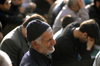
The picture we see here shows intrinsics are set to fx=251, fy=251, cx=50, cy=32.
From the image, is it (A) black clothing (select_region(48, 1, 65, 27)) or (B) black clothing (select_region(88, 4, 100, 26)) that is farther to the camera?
(A) black clothing (select_region(48, 1, 65, 27))

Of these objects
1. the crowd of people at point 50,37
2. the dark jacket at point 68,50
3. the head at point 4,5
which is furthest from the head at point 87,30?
the head at point 4,5

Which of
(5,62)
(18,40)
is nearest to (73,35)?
(18,40)

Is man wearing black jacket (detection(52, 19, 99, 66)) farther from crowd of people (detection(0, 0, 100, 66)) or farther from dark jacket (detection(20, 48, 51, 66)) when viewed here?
dark jacket (detection(20, 48, 51, 66))

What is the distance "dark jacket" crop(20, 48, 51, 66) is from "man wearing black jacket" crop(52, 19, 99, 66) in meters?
0.94

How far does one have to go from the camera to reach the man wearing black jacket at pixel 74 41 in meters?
3.81

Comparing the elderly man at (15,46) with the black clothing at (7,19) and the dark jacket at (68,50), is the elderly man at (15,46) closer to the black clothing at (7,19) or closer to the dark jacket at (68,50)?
the dark jacket at (68,50)

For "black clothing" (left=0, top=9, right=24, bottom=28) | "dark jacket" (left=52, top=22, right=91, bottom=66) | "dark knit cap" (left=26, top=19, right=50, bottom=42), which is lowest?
"dark jacket" (left=52, top=22, right=91, bottom=66)

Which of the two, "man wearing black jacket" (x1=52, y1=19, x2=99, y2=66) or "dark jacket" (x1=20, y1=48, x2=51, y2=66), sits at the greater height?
"dark jacket" (x1=20, y1=48, x2=51, y2=66)

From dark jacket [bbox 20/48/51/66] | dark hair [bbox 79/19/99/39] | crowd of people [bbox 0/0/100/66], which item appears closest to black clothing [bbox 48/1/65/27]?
crowd of people [bbox 0/0/100/66]

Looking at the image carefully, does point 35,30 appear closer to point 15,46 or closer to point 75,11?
point 15,46

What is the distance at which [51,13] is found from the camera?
5.64 m

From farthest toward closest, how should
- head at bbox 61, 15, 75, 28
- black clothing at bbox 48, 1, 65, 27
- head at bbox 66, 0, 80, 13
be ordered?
black clothing at bbox 48, 1, 65, 27 → head at bbox 66, 0, 80, 13 → head at bbox 61, 15, 75, 28

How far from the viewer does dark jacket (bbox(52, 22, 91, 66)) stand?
3.80 metres

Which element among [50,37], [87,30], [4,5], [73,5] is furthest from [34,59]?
[4,5]
